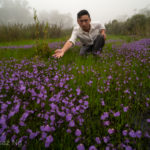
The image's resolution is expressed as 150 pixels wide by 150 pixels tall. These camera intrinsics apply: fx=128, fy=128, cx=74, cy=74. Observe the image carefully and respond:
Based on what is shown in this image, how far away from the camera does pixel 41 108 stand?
6.19 ft

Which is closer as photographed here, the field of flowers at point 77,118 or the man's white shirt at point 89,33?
the field of flowers at point 77,118

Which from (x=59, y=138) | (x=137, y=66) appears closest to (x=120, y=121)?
(x=59, y=138)

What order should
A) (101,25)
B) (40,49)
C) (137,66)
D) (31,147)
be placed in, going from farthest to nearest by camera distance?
(101,25) → (40,49) → (137,66) → (31,147)

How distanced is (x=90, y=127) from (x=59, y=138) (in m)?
0.40

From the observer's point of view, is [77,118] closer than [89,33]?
Yes

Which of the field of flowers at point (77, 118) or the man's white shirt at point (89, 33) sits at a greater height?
the man's white shirt at point (89, 33)

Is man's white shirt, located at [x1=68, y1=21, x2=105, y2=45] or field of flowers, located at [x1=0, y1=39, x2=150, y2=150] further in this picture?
man's white shirt, located at [x1=68, y1=21, x2=105, y2=45]

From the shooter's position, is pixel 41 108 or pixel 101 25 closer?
pixel 41 108

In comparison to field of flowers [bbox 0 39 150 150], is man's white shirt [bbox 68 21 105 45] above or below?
above

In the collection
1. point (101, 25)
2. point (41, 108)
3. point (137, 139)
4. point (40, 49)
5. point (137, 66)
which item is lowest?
point (137, 139)

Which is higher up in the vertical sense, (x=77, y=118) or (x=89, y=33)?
(x=89, y=33)

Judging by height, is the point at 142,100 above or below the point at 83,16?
below

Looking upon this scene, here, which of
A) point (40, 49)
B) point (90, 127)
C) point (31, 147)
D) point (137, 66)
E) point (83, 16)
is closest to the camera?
point (31, 147)

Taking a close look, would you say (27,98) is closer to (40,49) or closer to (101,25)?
(40,49)
